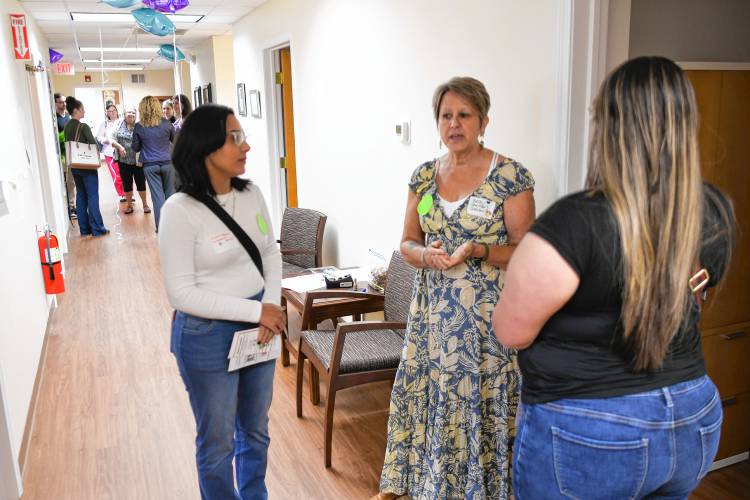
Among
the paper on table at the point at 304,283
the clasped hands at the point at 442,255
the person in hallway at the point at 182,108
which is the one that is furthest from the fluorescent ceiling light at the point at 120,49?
the clasped hands at the point at 442,255

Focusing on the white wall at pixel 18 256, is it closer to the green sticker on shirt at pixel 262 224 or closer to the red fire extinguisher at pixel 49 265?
the red fire extinguisher at pixel 49 265

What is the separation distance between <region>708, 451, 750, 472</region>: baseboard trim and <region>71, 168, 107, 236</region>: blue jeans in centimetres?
732

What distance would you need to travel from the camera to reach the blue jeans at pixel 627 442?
46.7 inches

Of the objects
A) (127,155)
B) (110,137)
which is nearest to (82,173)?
(127,155)

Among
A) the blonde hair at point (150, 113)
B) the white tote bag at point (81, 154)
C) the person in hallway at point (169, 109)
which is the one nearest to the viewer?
the blonde hair at point (150, 113)

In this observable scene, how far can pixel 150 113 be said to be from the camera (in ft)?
24.3

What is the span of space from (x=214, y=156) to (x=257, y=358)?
0.68 metres

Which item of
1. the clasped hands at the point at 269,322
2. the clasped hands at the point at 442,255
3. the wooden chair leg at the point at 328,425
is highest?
the clasped hands at the point at 442,255

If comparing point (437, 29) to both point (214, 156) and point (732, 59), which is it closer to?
point (732, 59)

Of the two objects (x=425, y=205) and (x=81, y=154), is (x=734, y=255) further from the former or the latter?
(x=81, y=154)

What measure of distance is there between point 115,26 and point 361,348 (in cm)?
642

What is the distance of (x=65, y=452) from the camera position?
2.99 meters

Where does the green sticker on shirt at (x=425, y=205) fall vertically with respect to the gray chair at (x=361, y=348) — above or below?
above

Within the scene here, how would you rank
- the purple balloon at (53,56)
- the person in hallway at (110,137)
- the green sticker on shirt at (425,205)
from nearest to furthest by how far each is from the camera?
the green sticker on shirt at (425,205)
the person in hallway at (110,137)
the purple balloon at (53,56)
